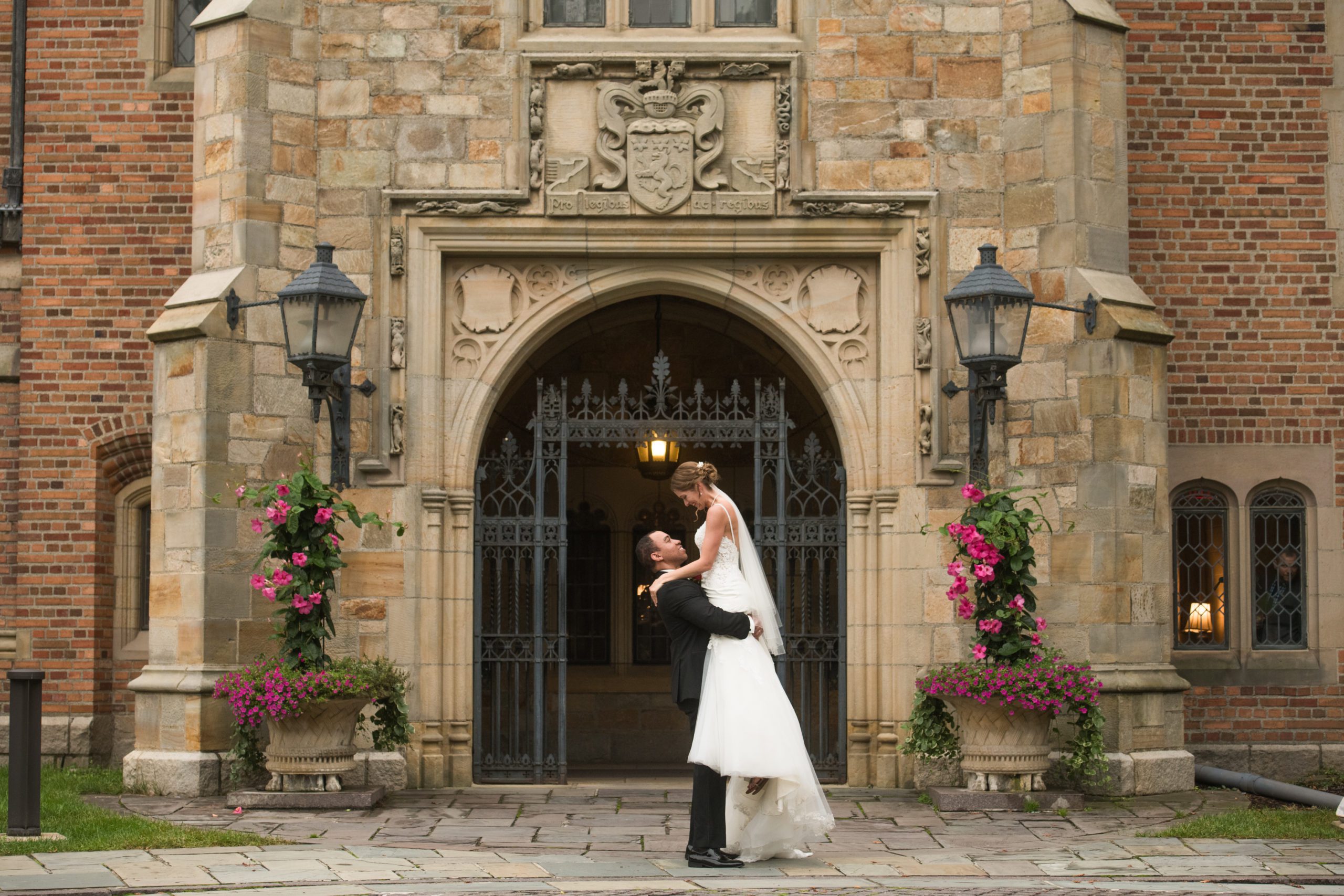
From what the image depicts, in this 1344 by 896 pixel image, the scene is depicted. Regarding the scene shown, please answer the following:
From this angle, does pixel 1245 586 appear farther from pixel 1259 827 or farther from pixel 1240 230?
pixel 1259 827

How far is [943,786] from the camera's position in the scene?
1157 cm

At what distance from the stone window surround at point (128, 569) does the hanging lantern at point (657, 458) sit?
13.3ft

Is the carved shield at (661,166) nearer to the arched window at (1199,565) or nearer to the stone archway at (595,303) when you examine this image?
the stone archway at (595,303)

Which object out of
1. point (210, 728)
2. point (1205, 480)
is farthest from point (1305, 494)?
point (210, 728)

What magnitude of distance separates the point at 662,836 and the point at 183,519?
4021mm

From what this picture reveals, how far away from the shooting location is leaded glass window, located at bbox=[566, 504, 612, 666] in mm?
16391

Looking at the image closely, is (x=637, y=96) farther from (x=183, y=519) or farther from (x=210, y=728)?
(x=210, y=728)

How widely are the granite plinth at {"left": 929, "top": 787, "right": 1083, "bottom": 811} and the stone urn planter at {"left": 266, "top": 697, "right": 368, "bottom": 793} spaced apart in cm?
363

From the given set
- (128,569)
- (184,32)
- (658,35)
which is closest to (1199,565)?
(658,35)

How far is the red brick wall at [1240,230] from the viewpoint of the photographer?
1347cm

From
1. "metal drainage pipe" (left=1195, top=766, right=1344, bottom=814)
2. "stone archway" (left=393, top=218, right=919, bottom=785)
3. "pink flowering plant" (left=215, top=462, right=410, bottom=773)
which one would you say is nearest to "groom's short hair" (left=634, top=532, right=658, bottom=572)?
"pink flowering plant" (left=215, top=462, right=410, bottom=773)

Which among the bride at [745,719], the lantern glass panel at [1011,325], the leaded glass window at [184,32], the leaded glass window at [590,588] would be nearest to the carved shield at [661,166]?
the lantern glass panel at [1011,325]

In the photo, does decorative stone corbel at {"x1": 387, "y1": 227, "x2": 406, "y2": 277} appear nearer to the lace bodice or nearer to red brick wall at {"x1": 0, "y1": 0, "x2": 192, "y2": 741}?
red brick wall at {"x1": 0, "y1": 0, "x2": 192, "y2": 741}

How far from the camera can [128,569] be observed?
46.0ft
